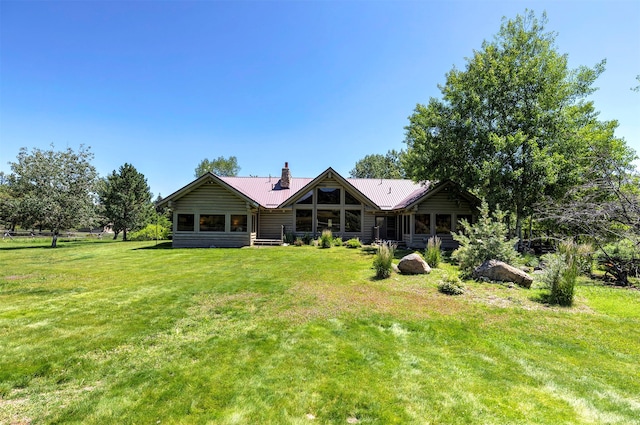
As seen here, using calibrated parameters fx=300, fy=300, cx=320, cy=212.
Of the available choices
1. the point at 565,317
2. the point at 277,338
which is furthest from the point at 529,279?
the point at 277,338

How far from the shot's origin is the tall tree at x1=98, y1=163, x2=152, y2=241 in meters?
28.2

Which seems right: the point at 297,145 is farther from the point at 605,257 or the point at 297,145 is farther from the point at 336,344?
the point at 336,344

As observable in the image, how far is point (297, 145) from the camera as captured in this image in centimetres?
3559

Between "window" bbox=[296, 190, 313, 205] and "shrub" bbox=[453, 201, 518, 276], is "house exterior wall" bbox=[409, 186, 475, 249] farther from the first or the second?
"shrub" bbox=[453, 201, 518, 276]

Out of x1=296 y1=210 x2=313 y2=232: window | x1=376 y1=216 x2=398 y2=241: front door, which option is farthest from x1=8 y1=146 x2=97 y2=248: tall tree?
x1=376 y1=216 x2=398 y2=241: front door

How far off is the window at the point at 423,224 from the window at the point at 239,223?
11231 millimetres

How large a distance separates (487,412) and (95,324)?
5940 mm

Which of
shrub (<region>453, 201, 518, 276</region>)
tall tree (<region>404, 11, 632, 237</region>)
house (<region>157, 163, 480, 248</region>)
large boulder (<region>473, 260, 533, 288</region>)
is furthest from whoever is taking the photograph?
house (<region>157, 163, 480, 248</region>)

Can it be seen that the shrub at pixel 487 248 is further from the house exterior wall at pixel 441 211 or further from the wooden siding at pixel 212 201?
the wooden siding at pixel 212 201

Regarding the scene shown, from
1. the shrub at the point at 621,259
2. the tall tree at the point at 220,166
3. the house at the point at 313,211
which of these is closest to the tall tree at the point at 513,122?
the house at the point at 313,211

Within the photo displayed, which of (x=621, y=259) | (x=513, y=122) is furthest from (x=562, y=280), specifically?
(x=513, y=122)

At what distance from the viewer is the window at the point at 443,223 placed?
19.3m

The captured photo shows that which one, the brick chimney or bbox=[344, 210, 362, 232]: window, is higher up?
the brick chimney

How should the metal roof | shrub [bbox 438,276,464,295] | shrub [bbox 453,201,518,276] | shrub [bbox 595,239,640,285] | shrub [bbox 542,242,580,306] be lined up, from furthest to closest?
the metal roof < shrub [bbox 453,201,518,276] < shrub [bbox 595,239,640,285] < shrub [bbox 438,276,464,295] < shrub [bbox 542,242,580,306]
